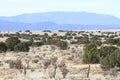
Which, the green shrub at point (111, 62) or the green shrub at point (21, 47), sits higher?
the green shrub at point (111, 62)

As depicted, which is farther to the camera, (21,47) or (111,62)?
(21,47)

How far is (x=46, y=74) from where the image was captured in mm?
24484

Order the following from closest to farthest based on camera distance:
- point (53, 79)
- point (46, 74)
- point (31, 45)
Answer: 1. point (53, 79)
2. point (46, 74)
3. point (31, 45)

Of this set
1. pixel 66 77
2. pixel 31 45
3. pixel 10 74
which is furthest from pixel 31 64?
pixel 31 45

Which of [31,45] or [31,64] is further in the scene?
[31,45]

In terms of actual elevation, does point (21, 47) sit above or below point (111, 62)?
below

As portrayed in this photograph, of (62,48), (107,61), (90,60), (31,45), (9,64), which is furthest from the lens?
(31,45)

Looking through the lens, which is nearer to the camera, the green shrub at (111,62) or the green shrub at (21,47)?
the green shrub at (111,62)

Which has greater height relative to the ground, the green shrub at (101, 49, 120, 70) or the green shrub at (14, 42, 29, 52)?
the green shrub at (101, 49, 120, 70)

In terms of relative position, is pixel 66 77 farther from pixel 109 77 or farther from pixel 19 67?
pixel 19 67

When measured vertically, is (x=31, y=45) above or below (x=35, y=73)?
below

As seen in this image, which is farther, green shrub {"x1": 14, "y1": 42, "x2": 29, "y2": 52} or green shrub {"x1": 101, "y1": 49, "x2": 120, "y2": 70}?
green shrub {"x1": 14, "y1": 42, "x2": 29, "y2": 52}

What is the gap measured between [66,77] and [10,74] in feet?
12.1

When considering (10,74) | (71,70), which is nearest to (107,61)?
(71,70)
